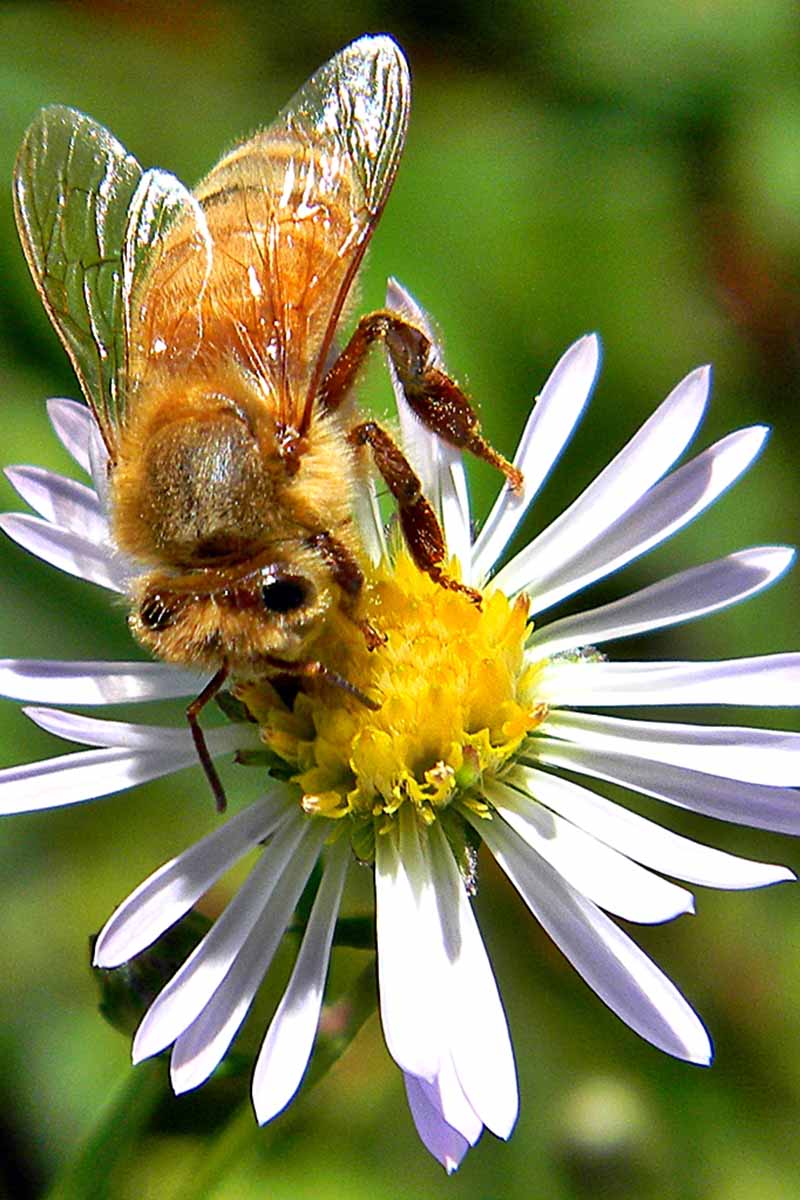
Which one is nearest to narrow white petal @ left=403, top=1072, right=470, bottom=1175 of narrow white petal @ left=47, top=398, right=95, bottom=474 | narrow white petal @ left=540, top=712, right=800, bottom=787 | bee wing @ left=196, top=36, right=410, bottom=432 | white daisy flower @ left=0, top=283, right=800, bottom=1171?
white daisy flower @ left=0, top=283, right=800, bottom=1171

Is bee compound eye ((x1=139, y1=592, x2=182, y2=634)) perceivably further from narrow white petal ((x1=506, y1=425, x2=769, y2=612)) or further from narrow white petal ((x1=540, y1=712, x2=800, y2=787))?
narrow white petal ((x1=506, y1=425, x2=769, y2=612))

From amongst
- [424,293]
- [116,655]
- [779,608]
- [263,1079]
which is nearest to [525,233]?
[424,293]

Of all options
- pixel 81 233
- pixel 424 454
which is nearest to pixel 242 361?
pixel 81 233

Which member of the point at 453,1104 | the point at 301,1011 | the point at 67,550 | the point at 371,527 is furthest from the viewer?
the point at 371,527

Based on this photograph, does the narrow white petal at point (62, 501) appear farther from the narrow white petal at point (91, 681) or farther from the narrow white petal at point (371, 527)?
the narrow white petal at point (371, 527)

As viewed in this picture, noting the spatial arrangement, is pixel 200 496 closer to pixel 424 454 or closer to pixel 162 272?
pixel 162 272
